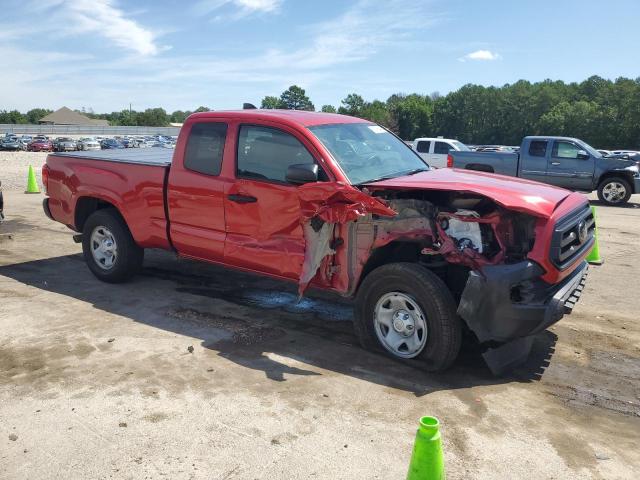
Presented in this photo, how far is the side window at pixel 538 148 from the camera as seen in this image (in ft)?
54.6

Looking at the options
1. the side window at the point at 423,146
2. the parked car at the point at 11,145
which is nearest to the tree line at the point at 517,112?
the parked car at the point at 11,145

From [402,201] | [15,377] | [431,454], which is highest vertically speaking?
[402,201]

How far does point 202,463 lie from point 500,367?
2326 millimetres

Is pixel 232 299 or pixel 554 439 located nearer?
pixel 554 439

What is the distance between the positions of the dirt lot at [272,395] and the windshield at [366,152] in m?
1.53

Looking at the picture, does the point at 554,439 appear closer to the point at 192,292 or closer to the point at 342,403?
the point at 342,403

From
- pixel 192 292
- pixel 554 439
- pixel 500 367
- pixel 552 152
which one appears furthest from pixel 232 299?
pixel 552 152

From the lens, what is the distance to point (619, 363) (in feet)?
15.5

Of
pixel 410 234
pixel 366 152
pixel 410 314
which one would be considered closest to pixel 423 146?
pixel 366 152

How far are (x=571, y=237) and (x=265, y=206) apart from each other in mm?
2567

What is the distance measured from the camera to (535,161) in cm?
1669

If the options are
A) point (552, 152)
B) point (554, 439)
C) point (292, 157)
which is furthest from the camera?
point (552, 152)

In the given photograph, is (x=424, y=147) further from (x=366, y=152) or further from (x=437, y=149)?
(x=366, y=152)

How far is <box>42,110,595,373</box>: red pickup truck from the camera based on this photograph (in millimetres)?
4109
